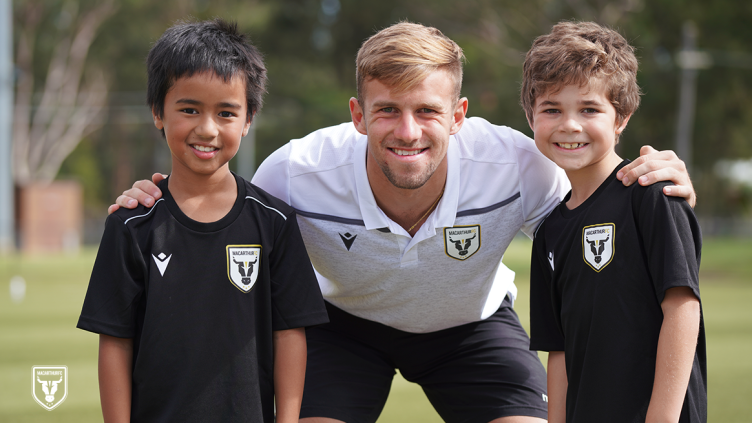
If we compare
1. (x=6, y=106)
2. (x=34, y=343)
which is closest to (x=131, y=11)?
(x=6, y=106)

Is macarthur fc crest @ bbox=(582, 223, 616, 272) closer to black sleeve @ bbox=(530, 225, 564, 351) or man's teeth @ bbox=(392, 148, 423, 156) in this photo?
black sleeve @ bbox=(530, 225, 564, 351)

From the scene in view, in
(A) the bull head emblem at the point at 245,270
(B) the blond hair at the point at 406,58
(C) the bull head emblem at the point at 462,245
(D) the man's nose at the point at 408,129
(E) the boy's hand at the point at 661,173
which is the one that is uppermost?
(B) the blond hair at the point at 406,58

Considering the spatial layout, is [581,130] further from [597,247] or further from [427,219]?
[427,219]

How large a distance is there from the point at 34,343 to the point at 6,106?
21461 millimetres

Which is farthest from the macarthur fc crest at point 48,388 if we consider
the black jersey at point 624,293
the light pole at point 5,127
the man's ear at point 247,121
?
the light pole at point 5,127

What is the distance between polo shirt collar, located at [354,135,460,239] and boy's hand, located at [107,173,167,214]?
1.08 m

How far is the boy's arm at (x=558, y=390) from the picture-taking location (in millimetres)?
3318

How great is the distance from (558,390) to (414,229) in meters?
1.08

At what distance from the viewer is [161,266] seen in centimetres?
304

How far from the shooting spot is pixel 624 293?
9.75 ft

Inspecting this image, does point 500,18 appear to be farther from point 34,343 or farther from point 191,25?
point 191,25

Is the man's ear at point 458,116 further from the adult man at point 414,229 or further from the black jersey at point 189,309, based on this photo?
the black jersey at point 189,309

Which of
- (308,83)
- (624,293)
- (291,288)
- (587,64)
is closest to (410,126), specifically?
(587,64)

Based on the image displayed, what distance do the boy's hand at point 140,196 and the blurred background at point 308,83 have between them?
20073 mm
